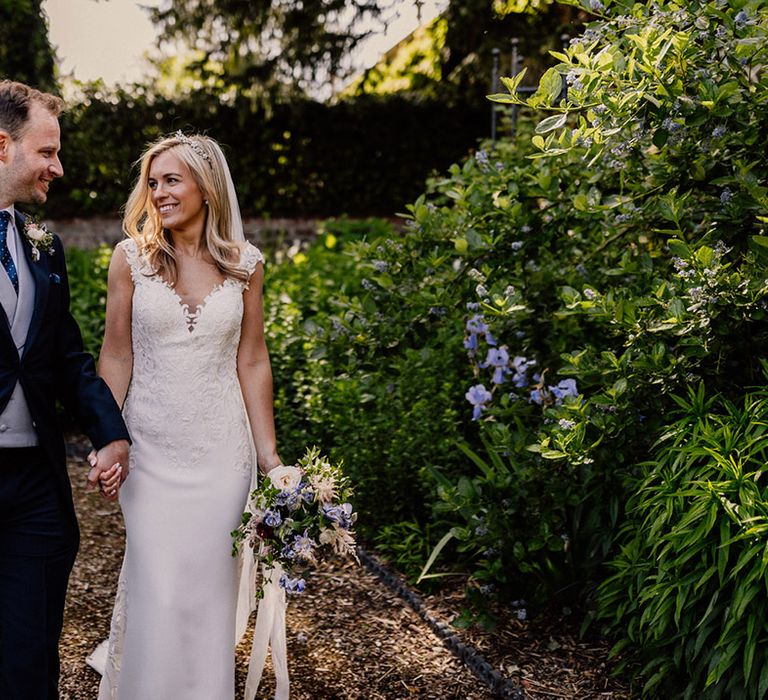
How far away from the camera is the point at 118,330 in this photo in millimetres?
3008

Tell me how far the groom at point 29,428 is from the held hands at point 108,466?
0.10 metres

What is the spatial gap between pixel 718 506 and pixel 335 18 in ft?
33.3

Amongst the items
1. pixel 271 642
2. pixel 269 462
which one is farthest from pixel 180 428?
pixel 271 642

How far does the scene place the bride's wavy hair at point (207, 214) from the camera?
3.04 meters

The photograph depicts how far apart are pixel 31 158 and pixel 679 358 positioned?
235 cm

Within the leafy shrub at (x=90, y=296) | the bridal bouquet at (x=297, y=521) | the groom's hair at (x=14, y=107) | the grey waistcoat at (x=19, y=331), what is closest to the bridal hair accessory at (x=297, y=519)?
A: the bridal bouquet at (x=297, y=521)

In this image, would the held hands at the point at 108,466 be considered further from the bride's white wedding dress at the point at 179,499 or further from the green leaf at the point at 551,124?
the green leaf at the point at 551,124

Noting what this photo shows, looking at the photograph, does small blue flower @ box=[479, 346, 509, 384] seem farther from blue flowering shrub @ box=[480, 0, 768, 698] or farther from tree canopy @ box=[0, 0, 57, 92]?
tree canopy @ box=[0, 0, 57, 92]

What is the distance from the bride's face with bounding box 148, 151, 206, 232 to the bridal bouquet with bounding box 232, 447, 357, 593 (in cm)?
93

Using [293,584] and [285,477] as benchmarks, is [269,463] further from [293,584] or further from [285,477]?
[293,584]

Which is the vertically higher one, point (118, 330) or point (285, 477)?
point (118, 330)

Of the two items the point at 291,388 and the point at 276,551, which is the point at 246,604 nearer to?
the point at 276,551

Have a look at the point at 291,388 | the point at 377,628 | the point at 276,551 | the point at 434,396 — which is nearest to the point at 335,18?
the point at 291,388

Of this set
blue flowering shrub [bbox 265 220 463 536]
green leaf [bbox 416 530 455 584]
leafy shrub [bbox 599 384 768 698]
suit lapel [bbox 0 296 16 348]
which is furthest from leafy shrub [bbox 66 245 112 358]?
leafy shrub [bbox 599 384 768 698]
